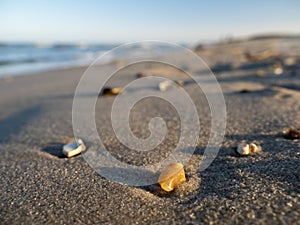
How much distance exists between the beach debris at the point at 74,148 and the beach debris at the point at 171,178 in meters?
0.62

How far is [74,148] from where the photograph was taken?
1541 mm

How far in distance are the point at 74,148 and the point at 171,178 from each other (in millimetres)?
700

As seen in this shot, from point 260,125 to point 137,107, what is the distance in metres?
1.13

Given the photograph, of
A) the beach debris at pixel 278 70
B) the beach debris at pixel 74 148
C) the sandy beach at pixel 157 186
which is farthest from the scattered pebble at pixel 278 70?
the beach debris at pixel 74 148

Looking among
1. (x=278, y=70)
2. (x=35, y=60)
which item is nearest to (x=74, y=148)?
(x=278, y=70)

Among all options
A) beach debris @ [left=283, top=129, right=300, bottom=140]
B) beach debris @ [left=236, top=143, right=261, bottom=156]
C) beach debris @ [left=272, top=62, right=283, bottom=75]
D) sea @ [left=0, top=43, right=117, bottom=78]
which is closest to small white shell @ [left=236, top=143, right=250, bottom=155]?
beach debris @ [left=236, top=143, right=261, bottom=156]

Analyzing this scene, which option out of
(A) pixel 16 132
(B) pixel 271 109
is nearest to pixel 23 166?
(A) pixel 16 132

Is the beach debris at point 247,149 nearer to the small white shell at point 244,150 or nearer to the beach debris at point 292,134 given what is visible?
the small white shell at point 244,150

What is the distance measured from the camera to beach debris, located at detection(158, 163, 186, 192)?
3.57ft

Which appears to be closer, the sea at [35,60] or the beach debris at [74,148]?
the beach debris at [74,148]

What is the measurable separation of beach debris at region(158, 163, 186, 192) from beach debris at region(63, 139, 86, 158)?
0.62m

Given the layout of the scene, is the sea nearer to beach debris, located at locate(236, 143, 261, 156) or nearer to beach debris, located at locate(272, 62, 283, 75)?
beach debris, located at locate(272, 62, 283, 75)

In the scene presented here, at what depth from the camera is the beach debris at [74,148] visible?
4.90ft

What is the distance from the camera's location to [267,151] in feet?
4.46
